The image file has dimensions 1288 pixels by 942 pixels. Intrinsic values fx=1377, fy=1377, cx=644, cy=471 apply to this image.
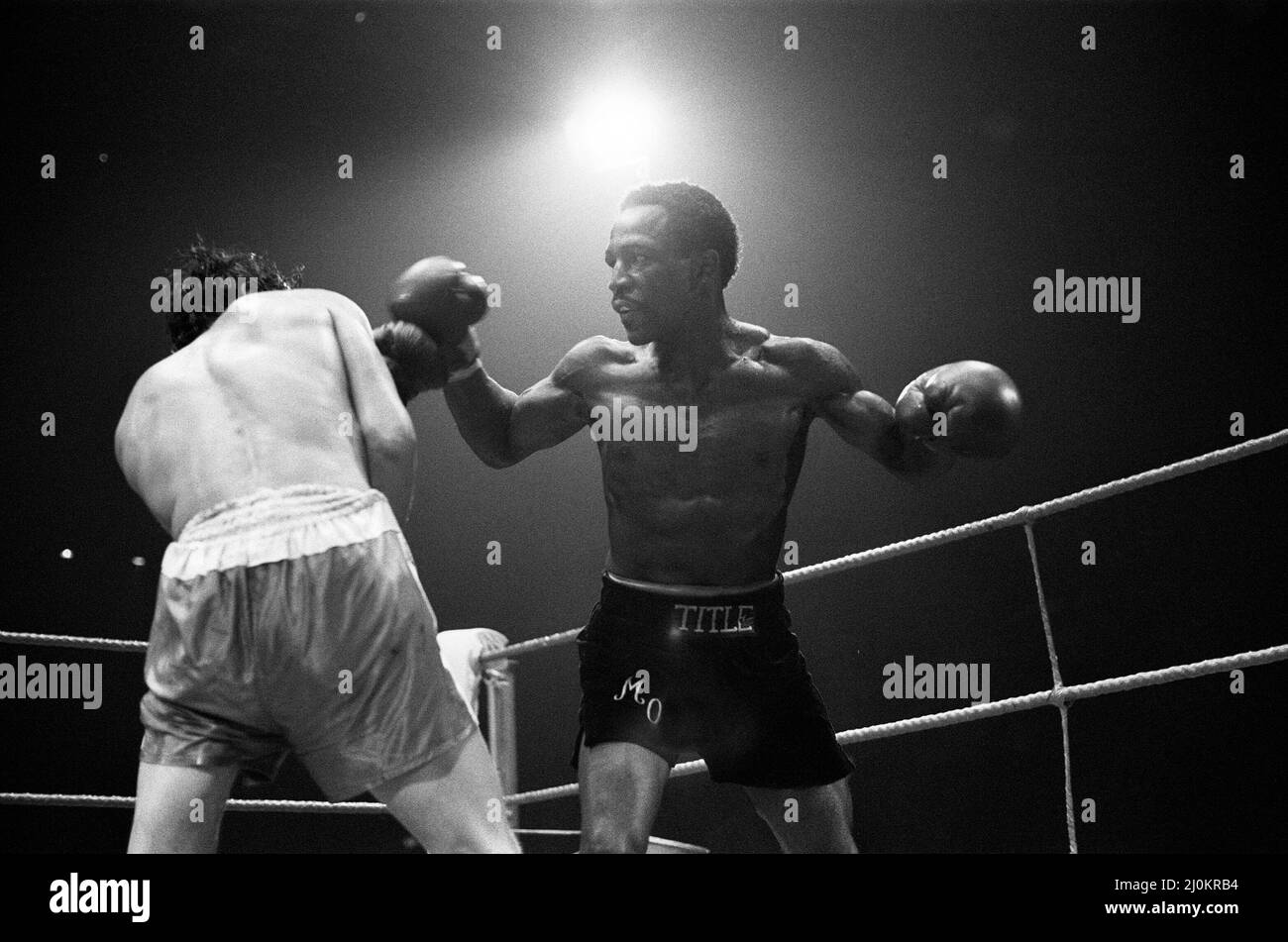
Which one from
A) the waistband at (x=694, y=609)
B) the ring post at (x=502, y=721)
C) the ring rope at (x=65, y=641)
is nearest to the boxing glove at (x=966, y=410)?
the waistband at (x=694, y=609)

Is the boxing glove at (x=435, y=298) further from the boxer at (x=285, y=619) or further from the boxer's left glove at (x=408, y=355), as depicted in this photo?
the boxer at (x=285, y=619)

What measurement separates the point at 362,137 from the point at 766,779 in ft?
4.59

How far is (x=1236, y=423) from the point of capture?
2.71m

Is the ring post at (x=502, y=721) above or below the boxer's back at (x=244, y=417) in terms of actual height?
below

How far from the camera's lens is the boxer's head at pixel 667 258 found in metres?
2.04

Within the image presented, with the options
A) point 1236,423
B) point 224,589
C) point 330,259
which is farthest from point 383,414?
point 1236,423

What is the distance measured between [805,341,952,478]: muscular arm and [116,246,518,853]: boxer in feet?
2.29

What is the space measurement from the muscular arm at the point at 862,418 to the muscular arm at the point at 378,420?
68 centimetres

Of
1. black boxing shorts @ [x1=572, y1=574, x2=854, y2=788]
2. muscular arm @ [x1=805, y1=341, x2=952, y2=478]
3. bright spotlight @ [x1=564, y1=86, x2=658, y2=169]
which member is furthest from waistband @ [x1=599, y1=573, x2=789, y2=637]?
bright spotlight @ [x1=564, y1=86, x2=658, y2=169]

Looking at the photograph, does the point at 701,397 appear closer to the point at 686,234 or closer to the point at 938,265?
the point at 686,234

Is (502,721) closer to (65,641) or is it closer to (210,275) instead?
(65,641)

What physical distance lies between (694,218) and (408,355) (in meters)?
0.51

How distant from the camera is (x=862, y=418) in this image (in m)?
2.05

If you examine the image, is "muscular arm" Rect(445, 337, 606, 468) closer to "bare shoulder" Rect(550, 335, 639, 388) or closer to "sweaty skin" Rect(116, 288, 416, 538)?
"bare shoulder" Rect(550, 335, 639, 388)
